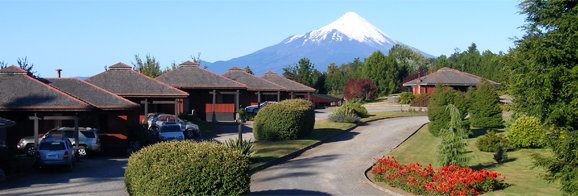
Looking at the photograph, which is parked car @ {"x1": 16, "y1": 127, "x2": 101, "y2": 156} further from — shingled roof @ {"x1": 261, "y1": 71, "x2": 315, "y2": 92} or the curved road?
shingled roof @ {"x1": 261, "y1": 71, "x2": 315, "y2": 92}

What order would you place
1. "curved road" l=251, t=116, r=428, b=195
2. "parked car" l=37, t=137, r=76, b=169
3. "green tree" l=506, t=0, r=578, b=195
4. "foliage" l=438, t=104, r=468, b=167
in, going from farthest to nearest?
"parked car" l=37, t=137, r=76, b=169
"foliage" l=438, t=104, r=468, b=167
"curved road" l=251, t=116, r=428, b=195
"green tree" l=506, t=0, r=578, b=195

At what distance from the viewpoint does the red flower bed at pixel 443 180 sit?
54.9ft

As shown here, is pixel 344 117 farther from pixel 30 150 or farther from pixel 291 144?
pixel 30 150

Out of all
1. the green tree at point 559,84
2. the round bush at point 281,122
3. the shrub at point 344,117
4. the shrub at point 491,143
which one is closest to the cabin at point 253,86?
the shrub at point 344,117

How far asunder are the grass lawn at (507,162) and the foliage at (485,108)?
12.1 ft

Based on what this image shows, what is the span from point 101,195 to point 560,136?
1391cm

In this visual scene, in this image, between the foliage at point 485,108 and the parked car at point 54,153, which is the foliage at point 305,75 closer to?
the foliage at point 485,108

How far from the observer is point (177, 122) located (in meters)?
36.2

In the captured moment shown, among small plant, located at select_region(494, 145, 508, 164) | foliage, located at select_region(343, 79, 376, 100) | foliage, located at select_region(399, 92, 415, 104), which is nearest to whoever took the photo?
small plant, located at select_region(494, 145, 508, 164)

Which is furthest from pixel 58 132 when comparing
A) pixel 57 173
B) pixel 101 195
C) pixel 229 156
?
pixel 229 156

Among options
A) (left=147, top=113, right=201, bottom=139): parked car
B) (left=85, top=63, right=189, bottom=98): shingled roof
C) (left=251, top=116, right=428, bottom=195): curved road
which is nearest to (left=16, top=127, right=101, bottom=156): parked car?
(left=147, top=113, right=201, bottom=139): parked car

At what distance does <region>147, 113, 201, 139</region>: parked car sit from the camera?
35372 millimetres

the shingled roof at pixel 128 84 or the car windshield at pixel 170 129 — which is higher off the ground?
the shingled roof at pixel 128 84

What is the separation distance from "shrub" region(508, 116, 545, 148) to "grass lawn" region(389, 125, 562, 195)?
0.58 m
